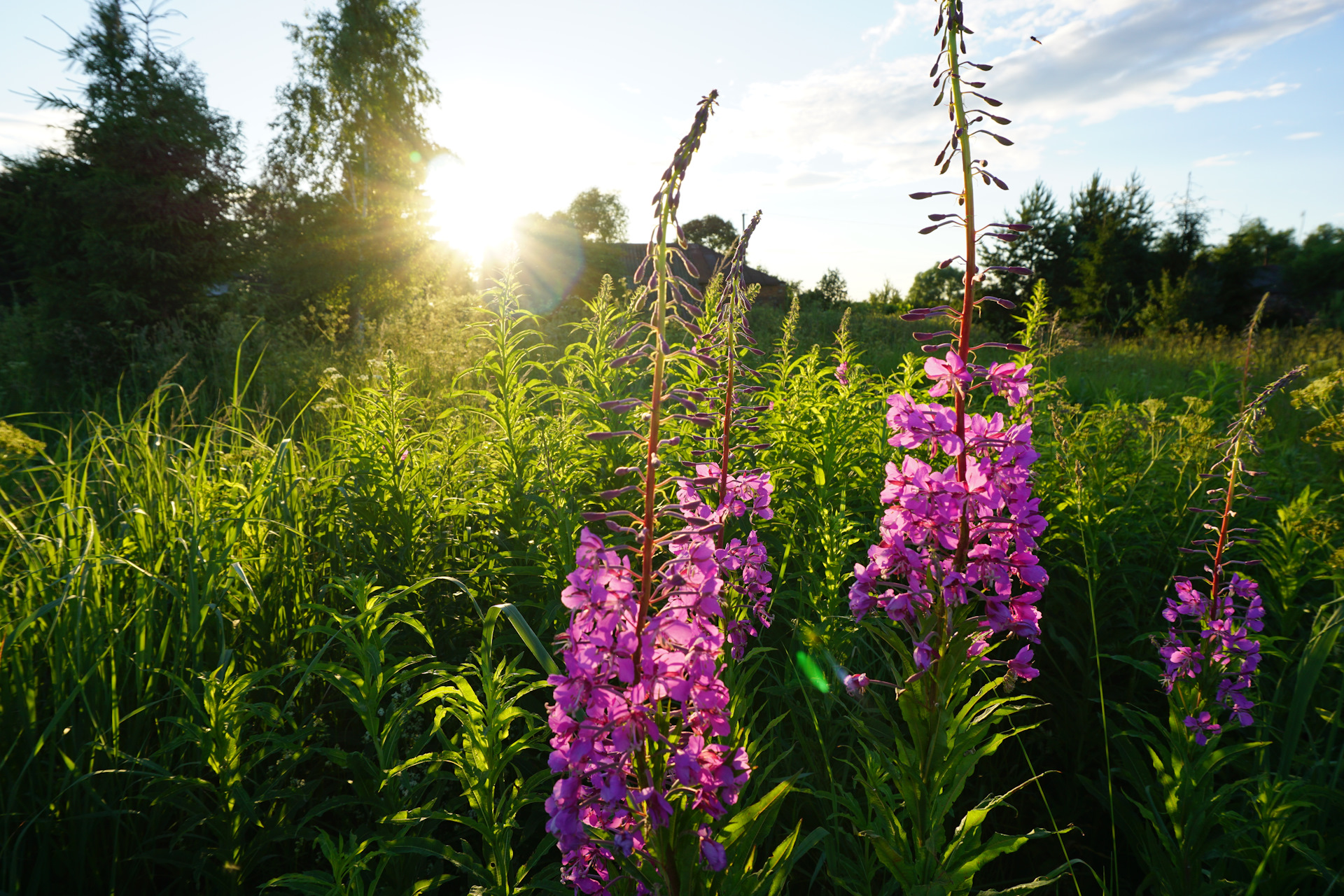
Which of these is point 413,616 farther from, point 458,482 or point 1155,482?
Result: point 1155,482

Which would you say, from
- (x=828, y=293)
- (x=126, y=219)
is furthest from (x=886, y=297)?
(x=126, y=219)

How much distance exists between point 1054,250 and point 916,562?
3379 centimetres

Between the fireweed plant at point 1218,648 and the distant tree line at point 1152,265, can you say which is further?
the distant tree line at point 1152,265

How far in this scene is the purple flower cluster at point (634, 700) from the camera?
996mm

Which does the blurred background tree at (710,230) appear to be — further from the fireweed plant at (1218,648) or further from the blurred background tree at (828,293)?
the fireweed plant at (1218,648)

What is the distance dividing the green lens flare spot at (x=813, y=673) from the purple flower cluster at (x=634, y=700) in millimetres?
1251

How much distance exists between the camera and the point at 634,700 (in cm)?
101

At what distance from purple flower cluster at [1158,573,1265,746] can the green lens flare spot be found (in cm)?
105

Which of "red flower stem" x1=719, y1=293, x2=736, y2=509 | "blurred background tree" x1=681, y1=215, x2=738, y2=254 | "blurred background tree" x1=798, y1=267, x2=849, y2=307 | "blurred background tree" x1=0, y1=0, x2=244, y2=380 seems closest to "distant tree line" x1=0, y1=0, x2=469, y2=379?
"blurred background tree" x1=0, y1=0, x2=244, y2=380

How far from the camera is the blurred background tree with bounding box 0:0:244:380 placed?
33.6 ft

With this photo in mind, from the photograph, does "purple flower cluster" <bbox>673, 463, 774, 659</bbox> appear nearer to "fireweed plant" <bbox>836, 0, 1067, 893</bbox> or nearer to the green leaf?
"fireweed plant" <bbox>836, 0, 1067, 893</bbox>

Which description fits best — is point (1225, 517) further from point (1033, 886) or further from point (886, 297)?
point (886, 297)

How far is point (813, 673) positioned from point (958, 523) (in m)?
1.18

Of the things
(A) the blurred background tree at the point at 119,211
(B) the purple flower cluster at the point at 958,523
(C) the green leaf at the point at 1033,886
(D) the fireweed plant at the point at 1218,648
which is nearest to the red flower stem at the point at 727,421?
(B) the purple flower cluster at the point at 958,523
